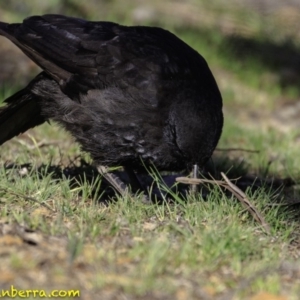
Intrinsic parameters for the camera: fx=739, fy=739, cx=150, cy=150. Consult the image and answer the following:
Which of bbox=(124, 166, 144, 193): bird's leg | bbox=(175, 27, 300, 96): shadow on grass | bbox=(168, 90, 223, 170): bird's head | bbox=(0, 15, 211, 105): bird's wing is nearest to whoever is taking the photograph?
bbox=(168, 90, 223, 170): bird's head

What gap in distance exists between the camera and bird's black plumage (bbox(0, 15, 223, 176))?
209 inches

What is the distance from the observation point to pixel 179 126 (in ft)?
17.3

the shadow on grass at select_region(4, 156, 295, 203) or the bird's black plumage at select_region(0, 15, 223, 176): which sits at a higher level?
the bird's black plumage at select_region(0, 15, 223, 176)

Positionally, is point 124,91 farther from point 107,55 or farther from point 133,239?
point 133,239

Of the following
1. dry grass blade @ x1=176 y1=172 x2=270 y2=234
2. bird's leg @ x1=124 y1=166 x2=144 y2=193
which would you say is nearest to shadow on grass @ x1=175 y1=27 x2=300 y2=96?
bird's leg @ x1=124 y1=166 x2=144 y2=193

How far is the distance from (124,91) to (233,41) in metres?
6.53

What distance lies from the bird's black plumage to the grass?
0.38m

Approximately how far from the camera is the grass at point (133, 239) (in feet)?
12.3

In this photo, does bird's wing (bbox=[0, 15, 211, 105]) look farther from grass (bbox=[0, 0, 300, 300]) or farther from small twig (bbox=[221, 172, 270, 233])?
small twig (bbox=[221, 172, 270, 233])

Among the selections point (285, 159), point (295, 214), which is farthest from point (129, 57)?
point (285, 159)

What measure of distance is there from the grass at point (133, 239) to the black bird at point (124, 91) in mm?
369

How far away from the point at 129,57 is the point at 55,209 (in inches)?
52.3

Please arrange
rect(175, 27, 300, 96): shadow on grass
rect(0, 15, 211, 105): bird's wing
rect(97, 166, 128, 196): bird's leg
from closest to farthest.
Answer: rect(0, 15, 211, 105): bird's wing
rect(97, 166, 128, 196): bird's leg
rect(175, 27, 300, 96): shadow on grass

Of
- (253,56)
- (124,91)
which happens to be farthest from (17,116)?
(253,56)
